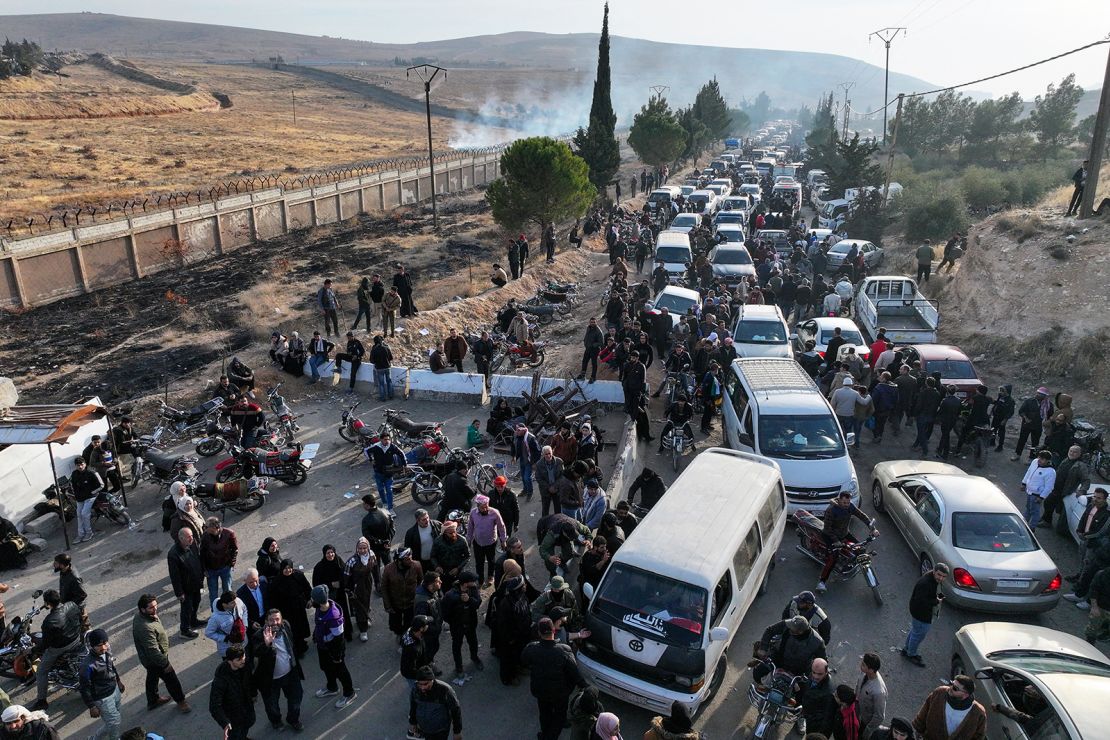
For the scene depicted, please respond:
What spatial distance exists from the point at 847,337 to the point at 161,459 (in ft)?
47.2

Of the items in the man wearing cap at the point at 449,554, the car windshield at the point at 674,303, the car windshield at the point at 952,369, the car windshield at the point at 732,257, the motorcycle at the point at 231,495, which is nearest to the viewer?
the man wearing cap at the point at 449,554

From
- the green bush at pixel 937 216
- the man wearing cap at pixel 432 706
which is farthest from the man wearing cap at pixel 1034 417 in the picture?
the green bush at pixel 937 216

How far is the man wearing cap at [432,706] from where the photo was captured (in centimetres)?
612

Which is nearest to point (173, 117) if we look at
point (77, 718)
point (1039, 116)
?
point (1039, 116)

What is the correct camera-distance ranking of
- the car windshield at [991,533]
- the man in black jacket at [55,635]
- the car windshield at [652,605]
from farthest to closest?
1. the car windshield at [991,533]
2. the man in black jacket at [55,635]
3. the car windshield at [652,605]

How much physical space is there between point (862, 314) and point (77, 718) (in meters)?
19.0

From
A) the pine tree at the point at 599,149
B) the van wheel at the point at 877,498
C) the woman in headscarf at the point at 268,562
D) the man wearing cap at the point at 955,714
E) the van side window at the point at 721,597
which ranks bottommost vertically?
the van wheel at the point at 877,498

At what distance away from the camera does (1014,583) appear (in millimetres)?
8812

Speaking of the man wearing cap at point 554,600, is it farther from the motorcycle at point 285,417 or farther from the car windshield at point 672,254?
the car windshield at point 672,254

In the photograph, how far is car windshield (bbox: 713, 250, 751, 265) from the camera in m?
24.1

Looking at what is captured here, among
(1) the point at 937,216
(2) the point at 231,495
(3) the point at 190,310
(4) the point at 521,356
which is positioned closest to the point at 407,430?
(2) the point at 231,495

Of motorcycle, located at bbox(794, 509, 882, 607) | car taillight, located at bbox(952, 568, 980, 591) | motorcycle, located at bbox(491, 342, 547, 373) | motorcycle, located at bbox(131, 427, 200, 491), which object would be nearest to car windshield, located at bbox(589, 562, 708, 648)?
motorcycle, located at bbox(794, 509, 882, 607)

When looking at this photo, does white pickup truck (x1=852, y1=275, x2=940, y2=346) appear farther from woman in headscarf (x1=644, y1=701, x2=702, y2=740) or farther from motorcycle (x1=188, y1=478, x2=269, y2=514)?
motorcycle (x1=188, y1=478, x2=269, y2=514)

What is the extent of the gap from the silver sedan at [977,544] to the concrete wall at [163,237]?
27155 millimetres
